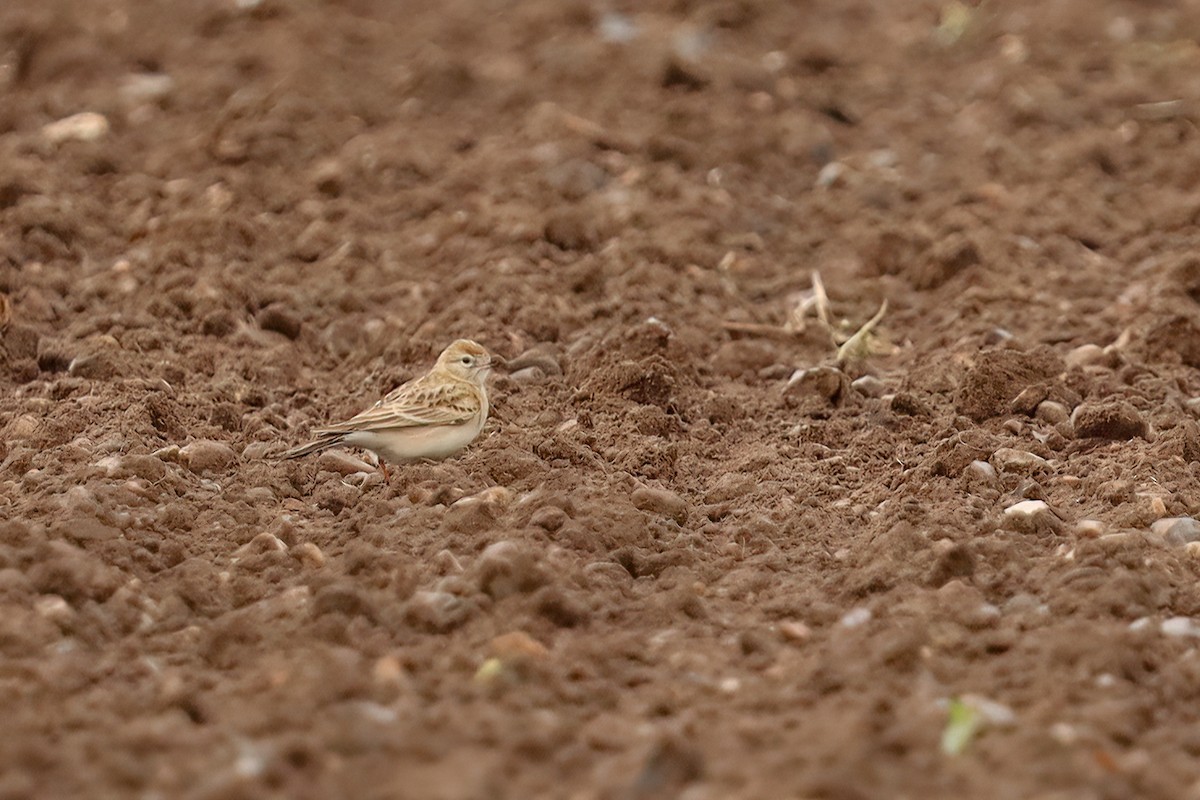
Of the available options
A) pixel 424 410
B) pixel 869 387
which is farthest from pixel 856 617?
pixel 869 387

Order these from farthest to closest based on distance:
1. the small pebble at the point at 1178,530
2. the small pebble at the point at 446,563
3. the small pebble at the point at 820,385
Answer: the small pebble at the point at 820,385
the small pebble at the point at 1178,530
the small pebble at the point at 446,563

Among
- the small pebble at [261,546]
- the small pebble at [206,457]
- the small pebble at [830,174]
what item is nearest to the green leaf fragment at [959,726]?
the small pebble at [261,546]

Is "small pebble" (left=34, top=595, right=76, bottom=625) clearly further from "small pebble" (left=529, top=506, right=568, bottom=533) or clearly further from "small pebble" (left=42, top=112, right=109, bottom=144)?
"small pebble" (left=42, top=112, right=109, bottom=144)

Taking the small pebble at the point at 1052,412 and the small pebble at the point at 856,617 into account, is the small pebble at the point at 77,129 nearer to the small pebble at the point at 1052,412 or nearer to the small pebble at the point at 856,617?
the small pebble at the point at 1052,412

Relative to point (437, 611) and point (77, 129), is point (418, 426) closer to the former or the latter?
point (437, 611)

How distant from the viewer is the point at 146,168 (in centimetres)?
936

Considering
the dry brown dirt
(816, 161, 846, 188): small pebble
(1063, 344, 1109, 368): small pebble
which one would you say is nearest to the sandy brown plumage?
the dry brown dirt

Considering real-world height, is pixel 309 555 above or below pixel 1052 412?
above

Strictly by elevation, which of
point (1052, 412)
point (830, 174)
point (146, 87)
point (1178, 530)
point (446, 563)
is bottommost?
point (830, 174)

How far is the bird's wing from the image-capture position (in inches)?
231

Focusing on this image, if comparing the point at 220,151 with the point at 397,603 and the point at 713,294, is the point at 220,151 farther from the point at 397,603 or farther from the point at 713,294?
the point at 397,603

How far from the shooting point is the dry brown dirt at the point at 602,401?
4117 mm

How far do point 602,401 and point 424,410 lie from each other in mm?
981

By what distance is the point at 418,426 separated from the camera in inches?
231
